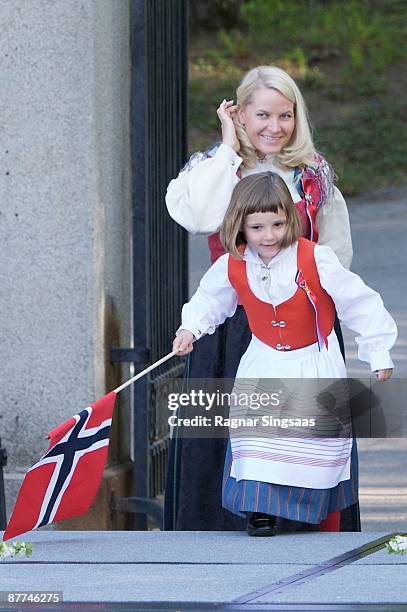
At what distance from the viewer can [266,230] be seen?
14.2 ft

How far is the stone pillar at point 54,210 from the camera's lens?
5.59 meters

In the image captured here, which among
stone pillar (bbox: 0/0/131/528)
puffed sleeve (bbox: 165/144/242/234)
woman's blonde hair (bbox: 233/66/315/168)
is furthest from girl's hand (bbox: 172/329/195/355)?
stone pillar (bbox: 0/0/131/528)

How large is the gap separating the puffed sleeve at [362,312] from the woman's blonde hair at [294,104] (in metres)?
0.48

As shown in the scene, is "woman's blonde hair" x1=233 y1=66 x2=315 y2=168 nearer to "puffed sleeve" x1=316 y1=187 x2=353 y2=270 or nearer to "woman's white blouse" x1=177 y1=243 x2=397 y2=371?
"puffed sleeve" x1=316 y1=187 x2=353 y2=270

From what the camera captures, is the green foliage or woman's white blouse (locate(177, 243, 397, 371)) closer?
woman's white blouse (locate(177, 243, 397, 371))

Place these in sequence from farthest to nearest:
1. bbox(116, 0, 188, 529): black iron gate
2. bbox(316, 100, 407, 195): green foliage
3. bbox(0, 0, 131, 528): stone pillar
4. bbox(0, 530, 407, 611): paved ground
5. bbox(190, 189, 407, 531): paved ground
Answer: bbox(316, 100, 407, 195): green foliage → bbox(190, 189, 407, 531): paved ground → bbox(116, 0, 188, 529): black iron gate → bbox(0, 0, 131, 528): stone pillar → bbox(0, 530, 407, 611): paved ground

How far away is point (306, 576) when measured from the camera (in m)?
3.68

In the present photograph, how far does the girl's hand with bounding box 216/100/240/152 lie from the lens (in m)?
4.73

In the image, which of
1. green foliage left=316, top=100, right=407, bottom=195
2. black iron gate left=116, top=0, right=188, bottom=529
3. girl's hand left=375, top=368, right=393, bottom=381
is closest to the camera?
girl's hand left=375, top=368, right=393, bottom=381

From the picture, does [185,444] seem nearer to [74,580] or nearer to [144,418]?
[144,418]

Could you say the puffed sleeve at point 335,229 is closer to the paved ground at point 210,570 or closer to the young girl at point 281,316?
the young girl at point 281,316

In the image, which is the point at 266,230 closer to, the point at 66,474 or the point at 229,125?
the point at 229,125

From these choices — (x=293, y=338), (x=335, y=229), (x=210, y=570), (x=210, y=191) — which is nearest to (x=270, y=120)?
(x=210, y=191)

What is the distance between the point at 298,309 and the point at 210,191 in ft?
1.79
